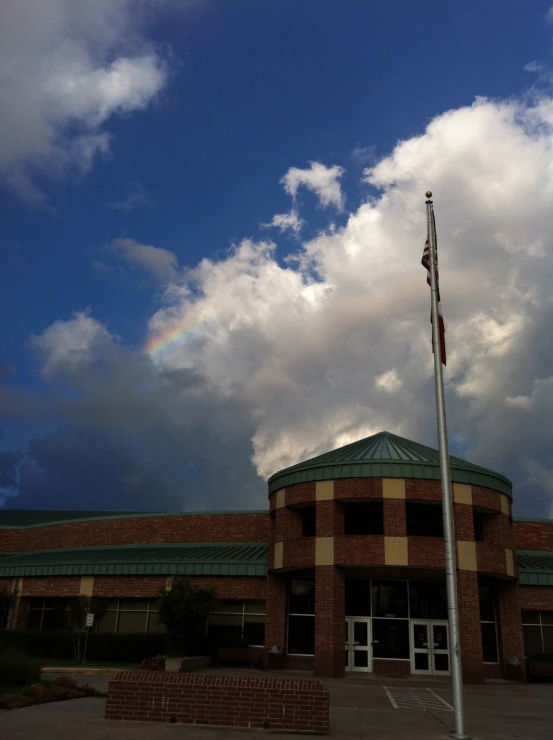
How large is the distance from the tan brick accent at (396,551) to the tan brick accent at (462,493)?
3.15m

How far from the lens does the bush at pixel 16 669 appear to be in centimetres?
1688

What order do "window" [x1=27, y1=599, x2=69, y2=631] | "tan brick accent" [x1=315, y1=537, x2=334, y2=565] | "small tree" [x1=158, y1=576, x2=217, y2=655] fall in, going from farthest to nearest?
"window" [x1=27, y1=599, x2=69, y2=631], "tan brick accent" [x1=315, y1=537, x2=334, y2=565], "small tree" [x1=158, y1=576, x2=217, y2=655]

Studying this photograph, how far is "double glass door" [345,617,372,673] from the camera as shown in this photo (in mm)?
28750

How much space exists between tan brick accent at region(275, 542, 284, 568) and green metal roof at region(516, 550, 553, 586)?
10.9 metres

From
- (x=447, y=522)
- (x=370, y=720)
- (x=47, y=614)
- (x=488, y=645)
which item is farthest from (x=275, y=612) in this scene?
(x=447, y=522)

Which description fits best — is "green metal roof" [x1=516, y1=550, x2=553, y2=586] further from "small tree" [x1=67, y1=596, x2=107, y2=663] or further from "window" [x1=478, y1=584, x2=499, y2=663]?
"small tree" [x1=67, y1=596, x2=107, y2=663]

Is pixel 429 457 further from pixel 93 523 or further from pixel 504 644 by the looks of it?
pixel 93 523

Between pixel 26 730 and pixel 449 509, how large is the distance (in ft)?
28.4

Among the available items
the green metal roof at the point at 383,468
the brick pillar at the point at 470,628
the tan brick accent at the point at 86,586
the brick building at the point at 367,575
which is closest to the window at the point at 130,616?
the brick building at the point at 367,575

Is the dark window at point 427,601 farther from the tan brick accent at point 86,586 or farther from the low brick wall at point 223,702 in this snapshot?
the low brick wall at point 223,702

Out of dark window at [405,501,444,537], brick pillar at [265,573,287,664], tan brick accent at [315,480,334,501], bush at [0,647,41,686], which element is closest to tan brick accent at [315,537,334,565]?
tan brick accent at [315,480,334,501]

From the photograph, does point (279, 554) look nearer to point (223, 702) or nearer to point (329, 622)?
point (329, 622)

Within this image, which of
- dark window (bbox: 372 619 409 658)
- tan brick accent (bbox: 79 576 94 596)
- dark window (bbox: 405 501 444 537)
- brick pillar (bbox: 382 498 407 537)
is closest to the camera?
brick pillar (bbox: 382 498 407 537)

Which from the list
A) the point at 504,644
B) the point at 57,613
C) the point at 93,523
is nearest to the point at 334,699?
the point at 504,644
